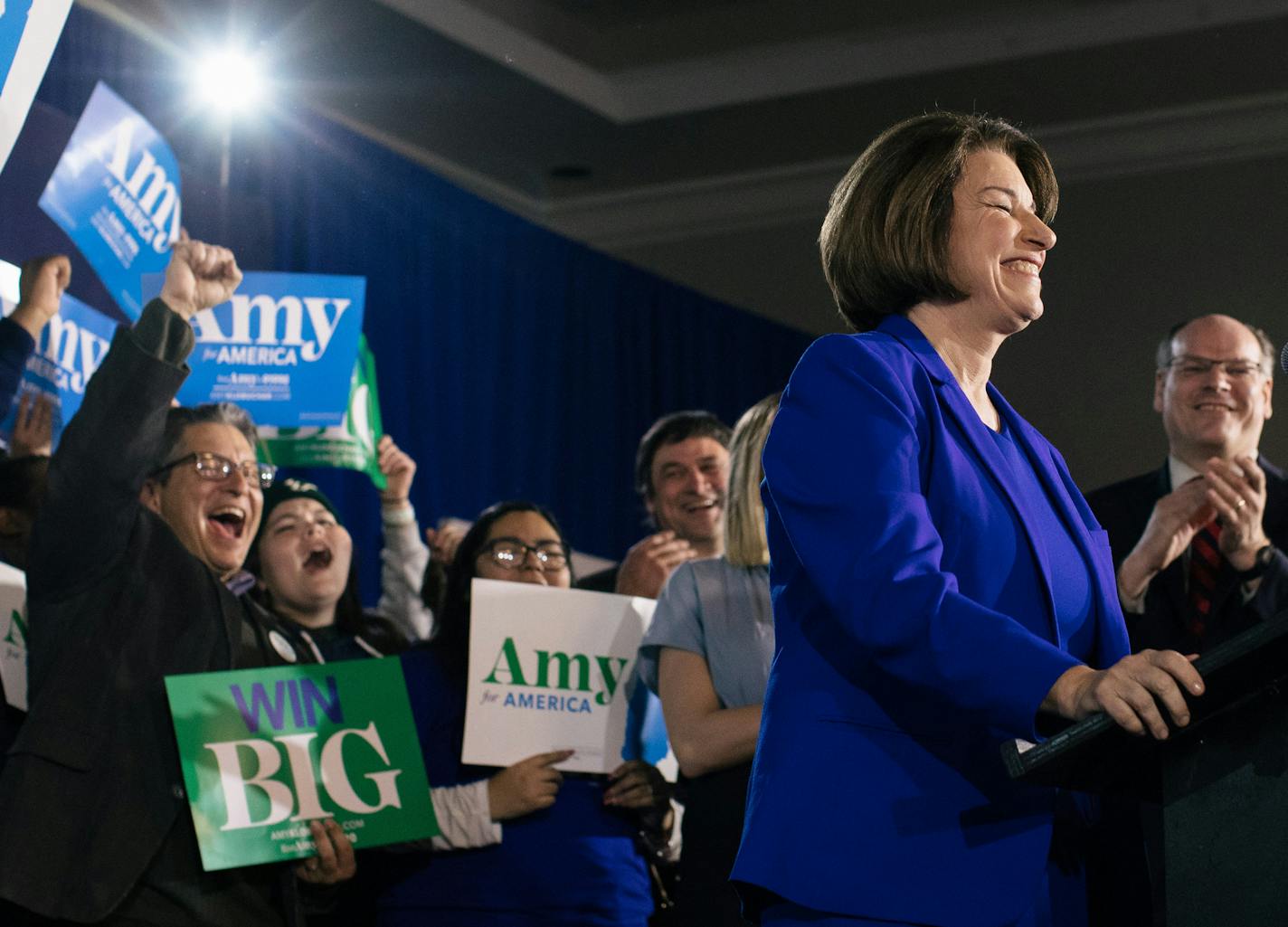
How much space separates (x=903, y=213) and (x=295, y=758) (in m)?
1.70

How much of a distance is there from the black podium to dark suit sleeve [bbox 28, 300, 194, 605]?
5.88ft

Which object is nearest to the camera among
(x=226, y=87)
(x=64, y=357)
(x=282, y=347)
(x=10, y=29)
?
(x=10, y=29)

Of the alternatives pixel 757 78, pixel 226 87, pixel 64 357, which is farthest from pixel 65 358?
pixel 757 78

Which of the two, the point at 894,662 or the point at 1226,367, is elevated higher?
the point at 1226,367

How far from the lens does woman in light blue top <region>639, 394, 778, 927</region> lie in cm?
275

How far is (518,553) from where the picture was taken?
3.49m

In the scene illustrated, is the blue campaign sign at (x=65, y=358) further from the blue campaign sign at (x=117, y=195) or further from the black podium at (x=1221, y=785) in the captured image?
the black podium at (x=1221, y=785)

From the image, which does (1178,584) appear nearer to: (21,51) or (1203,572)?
(1203,572)

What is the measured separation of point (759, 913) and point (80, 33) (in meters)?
4.44

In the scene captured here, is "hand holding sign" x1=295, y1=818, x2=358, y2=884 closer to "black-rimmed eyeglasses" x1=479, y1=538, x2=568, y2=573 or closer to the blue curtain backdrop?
"black-rimmed eyeglasses" x1=479, y1=538, x2=568, y2=573

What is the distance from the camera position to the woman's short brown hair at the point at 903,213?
163cm

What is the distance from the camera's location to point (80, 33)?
5117 mm

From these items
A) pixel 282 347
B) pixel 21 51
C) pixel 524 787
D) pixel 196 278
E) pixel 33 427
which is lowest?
pixel 524 787

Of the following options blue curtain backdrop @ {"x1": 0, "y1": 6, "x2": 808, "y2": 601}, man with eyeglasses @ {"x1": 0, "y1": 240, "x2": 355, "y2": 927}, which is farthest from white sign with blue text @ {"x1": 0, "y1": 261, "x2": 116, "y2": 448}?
man with eyeglasses @ {"x1": 0, "y1": 240, "x2": 355, "y2": 927}
